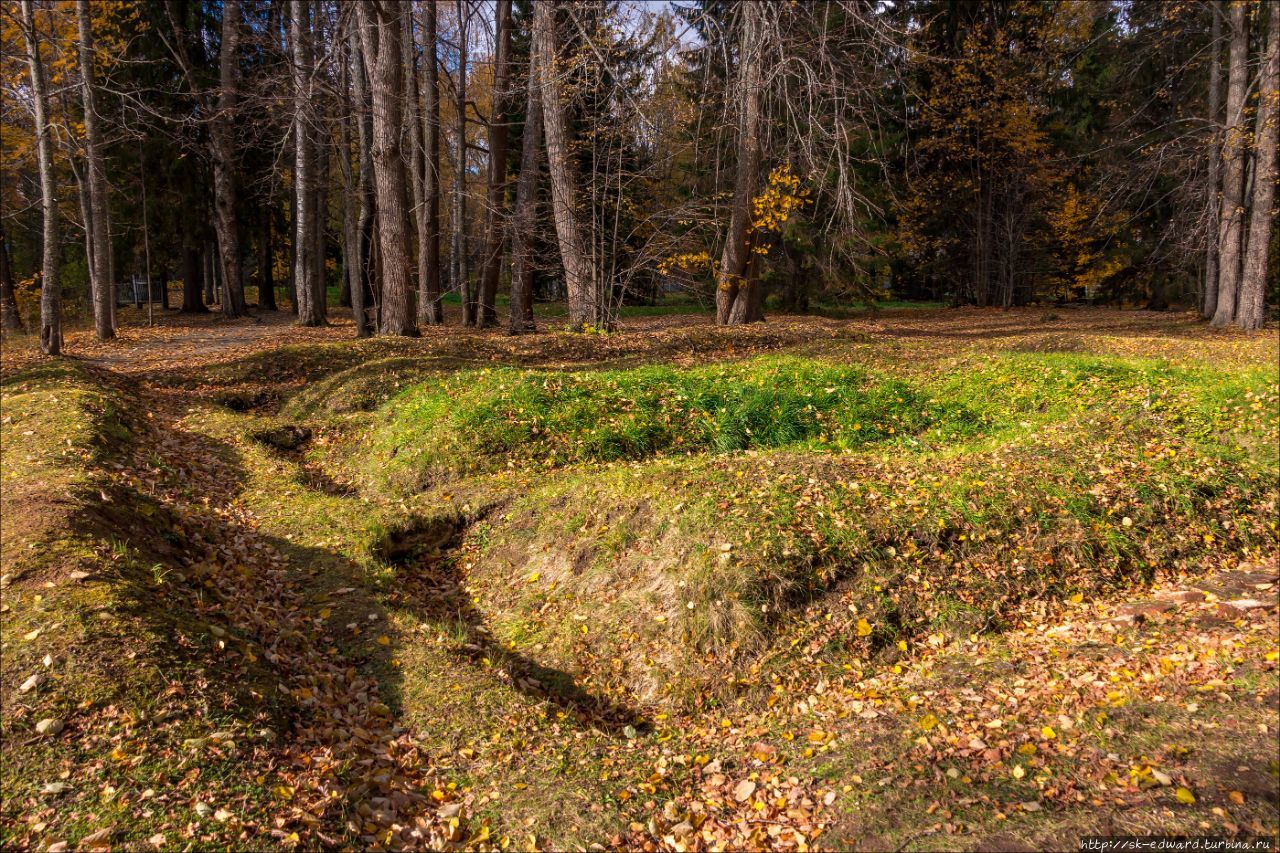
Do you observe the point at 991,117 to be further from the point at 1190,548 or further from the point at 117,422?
the point at 117,422

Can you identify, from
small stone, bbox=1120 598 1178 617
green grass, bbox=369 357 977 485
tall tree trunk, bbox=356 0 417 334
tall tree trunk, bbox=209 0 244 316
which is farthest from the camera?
tall tree trunk, bbox=209 0 244 316

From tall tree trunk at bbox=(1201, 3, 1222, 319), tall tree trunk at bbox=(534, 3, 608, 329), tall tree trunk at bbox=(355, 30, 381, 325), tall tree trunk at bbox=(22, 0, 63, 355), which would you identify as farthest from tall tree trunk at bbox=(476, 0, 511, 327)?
tall tree trunk at bbox=(1201, 3, 1222, 319)

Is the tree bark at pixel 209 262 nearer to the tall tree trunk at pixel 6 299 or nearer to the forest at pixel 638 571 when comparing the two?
the tall tree trunk at pixel 6 299

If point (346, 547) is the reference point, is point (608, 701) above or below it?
below

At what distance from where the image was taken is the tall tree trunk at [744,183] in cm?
1258

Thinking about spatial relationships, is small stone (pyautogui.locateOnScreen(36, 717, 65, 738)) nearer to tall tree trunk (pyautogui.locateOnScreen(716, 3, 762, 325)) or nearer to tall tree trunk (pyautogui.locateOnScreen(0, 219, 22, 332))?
tall tree trunk (pyautogui.locateOnScreen(716, 3, 762, 325))

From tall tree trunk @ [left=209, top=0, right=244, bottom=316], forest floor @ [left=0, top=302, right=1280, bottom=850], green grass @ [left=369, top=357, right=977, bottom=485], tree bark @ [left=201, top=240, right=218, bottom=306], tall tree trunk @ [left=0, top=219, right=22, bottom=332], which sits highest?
tall tree trunk @ [left=209, top=0, right=244, bottom=316]

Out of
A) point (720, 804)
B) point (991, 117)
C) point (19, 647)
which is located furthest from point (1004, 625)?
point (991, 117)

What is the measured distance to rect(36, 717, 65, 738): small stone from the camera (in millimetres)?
3154

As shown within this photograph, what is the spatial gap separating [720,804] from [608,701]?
45.9 inches

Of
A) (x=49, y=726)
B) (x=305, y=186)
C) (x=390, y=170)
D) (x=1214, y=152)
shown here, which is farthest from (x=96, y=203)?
(x=1214, y=152)

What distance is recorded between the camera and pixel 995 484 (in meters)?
5.48

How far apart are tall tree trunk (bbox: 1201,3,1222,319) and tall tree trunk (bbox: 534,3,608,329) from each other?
1171 cm

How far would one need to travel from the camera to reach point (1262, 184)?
14.3m
